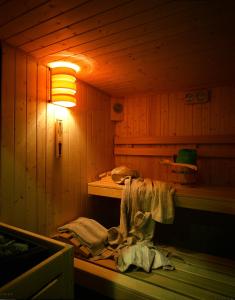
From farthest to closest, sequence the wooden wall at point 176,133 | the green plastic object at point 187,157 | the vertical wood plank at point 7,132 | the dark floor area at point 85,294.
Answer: the wooden wall at point 176,133
the green plastic object at point 187,157
the dark floor area at point 85,294
the vertical wood plank at point 7,132

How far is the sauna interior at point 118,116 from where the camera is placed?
1.65 m

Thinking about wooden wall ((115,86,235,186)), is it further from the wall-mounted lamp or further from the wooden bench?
the wall-mounted lamp

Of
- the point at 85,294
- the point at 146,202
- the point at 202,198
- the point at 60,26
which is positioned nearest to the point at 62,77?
the point at 60,26

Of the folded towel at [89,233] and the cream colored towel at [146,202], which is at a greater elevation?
the cream colored towel at [146,202]

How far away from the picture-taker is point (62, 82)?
2312 millimetres

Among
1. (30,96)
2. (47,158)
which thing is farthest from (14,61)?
(47,158)

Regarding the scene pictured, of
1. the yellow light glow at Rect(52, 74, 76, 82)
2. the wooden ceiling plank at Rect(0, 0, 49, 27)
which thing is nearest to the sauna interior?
the wooden ceiling plank at Rect(0, 0, 49, 27)

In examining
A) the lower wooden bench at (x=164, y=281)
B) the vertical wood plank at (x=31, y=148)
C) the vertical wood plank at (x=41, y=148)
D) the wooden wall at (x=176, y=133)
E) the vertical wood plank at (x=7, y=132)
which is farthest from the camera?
the wooden wall at (x=176, y=133)

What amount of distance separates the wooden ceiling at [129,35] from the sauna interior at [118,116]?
10 millimetres

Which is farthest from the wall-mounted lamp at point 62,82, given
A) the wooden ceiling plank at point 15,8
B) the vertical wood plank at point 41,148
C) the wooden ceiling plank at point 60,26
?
the wooden ceiling plank at point 15,8

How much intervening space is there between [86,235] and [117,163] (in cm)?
163

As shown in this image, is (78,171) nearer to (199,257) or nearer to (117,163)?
(117,163)

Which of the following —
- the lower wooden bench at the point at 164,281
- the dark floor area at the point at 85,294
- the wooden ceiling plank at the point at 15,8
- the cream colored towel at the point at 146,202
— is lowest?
the dark floor area at the point at 85,294

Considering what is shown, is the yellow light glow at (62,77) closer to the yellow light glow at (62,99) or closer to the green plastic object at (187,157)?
the yellow light glow at (62,99)
